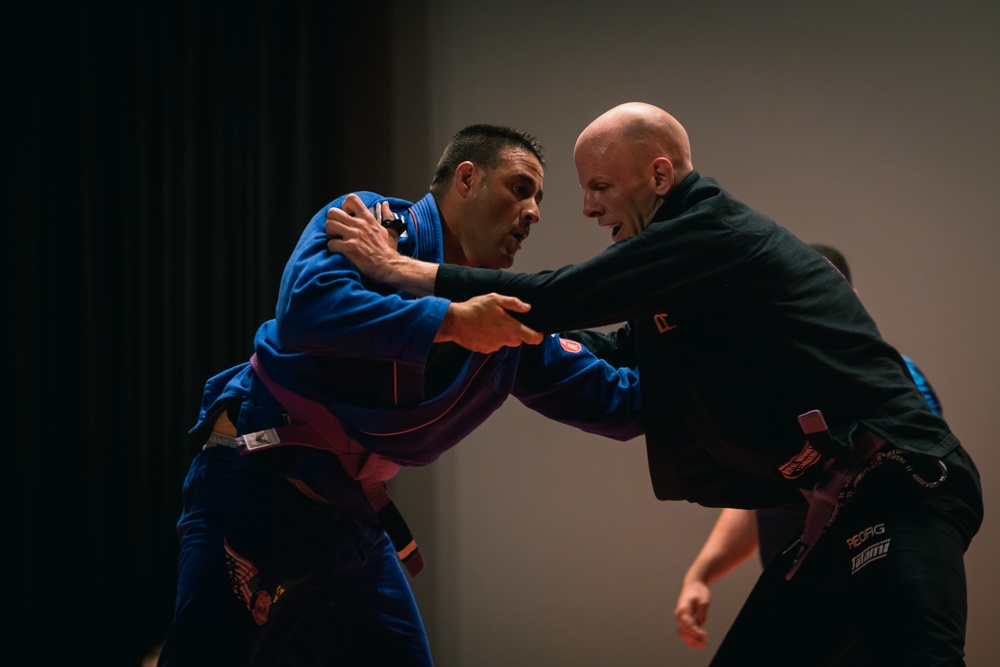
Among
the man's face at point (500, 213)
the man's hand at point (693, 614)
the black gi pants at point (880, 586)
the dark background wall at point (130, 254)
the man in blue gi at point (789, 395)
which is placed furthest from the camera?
the dark background wall at point (130, 254)

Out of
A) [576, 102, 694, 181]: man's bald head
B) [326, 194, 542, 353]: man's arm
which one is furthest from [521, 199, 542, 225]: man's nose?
[326, 194, 542, 353]: man's arm

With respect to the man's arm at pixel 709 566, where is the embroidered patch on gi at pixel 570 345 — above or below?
above

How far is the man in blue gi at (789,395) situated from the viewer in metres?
1.48

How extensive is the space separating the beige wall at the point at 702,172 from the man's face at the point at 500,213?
1.51 meters

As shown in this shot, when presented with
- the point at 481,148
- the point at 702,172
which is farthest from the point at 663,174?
the point at 702,172

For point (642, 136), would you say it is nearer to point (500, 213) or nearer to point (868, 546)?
point (500, 213)

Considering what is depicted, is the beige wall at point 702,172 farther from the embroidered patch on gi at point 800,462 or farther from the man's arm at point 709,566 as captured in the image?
the embroidered patch on gi at point 800,462

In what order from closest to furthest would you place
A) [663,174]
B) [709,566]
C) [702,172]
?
[663,174] < [709,566] < [702,172]

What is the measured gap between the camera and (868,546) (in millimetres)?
1474

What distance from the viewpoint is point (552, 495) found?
3486mm

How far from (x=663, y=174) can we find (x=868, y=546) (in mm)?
796

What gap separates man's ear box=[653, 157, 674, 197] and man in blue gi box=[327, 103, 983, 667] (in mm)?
30

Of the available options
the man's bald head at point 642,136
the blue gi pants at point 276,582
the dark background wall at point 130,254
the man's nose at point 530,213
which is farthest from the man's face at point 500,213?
the dark background wall at point 130,254

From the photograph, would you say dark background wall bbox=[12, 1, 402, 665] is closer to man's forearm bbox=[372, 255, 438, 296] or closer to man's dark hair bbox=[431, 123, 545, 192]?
Result: man's dark hair bbox=[431, 123, 545, 192]
